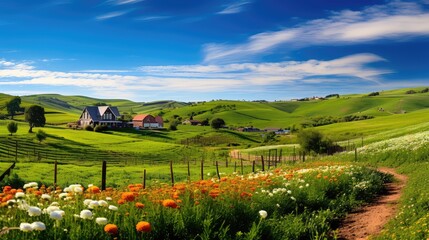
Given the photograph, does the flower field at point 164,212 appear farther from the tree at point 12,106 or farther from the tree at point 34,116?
the tree at point 12,106

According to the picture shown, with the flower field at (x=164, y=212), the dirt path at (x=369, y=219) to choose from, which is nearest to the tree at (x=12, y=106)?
the dirt path at (x=369, y=219)

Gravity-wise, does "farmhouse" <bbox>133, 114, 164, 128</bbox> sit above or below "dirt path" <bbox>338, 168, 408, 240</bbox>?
above

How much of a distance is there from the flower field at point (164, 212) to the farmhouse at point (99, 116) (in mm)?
130358

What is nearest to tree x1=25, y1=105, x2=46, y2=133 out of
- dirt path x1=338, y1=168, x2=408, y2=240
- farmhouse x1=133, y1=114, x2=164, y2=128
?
farmhouse x1=133, y1=114, x2=164, y2=128

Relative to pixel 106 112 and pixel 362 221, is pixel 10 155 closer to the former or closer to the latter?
pixel 362 221

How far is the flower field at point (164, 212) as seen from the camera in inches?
260

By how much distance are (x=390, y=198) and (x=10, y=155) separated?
2238 inches

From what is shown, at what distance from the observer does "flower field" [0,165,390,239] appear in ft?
21.6

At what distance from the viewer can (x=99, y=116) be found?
140 meters

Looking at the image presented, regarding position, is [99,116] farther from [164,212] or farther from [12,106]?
[164,212]

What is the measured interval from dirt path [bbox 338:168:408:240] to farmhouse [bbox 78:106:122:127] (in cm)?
12822

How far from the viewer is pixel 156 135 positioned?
412ft

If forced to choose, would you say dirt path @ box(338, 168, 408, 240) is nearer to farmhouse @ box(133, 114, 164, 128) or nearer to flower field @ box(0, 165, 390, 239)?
flower field @ box(0, 165, 390, 239)

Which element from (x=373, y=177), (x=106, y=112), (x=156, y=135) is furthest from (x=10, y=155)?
(x=106, y=112)
